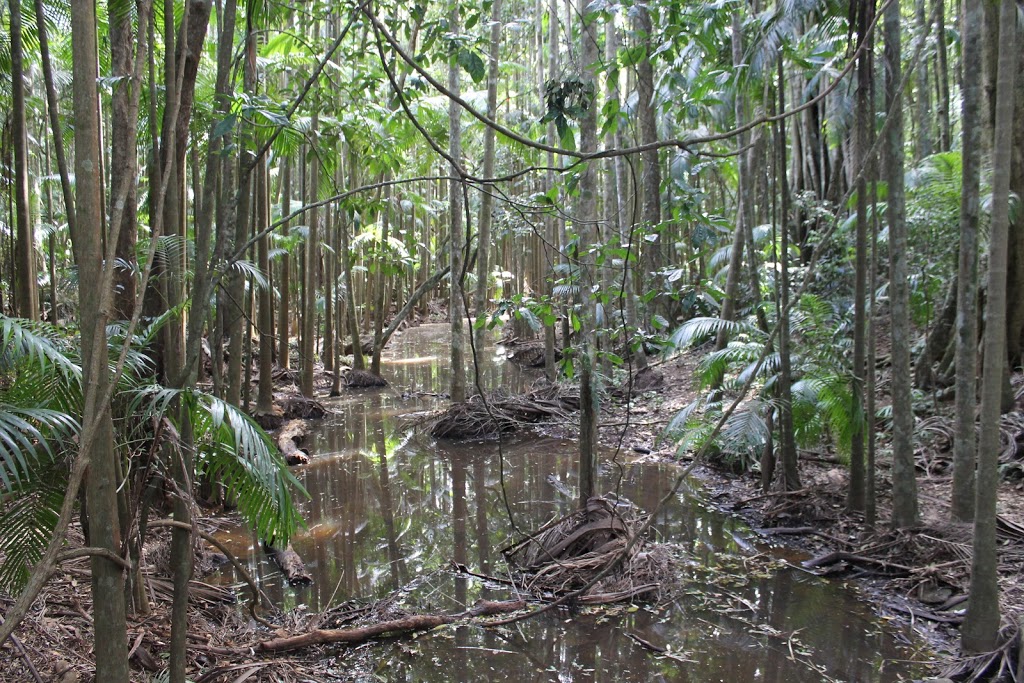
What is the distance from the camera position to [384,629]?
4570mm

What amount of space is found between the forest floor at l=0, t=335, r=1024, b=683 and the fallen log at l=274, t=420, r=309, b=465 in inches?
90.8

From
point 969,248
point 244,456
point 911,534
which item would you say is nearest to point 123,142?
point 244,456

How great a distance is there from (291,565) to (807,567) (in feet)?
12.7

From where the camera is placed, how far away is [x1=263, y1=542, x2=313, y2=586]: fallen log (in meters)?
5.38

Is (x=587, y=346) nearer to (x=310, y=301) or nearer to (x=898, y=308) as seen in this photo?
(x=898, y=308)

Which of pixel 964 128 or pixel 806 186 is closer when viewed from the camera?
pixel 964 128

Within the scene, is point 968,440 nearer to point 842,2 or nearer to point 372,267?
point 842,2

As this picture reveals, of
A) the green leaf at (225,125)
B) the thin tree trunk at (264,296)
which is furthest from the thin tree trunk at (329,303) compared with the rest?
the green leaf at (225,125)

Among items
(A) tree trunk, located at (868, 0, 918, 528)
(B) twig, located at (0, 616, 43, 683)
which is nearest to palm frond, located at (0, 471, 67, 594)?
(B) twig, located at (0, 616, 43, 683)

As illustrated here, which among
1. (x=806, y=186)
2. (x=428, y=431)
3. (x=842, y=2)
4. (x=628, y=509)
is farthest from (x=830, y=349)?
(x=806, y=186)

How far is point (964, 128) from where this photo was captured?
4.88m

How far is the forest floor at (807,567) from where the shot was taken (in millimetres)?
3512

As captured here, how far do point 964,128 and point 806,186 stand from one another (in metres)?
12.2

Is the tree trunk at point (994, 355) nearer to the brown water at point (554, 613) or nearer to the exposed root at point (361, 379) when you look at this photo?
the brown water at point (554, 613)
